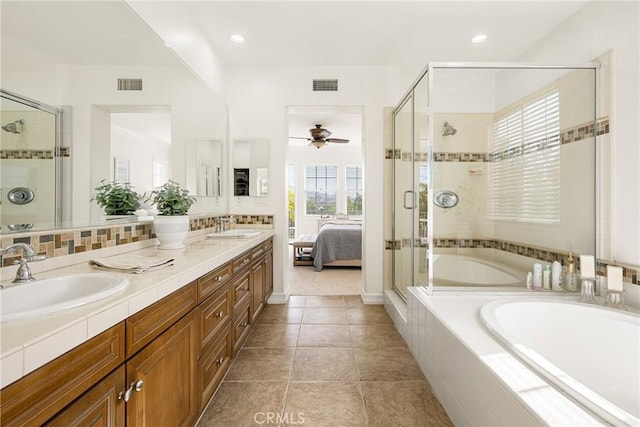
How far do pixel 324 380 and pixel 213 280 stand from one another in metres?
0.98

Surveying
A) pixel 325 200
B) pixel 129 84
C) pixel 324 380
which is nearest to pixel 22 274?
pixel 129 84

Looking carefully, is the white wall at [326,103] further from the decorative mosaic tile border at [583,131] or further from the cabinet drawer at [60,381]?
the cabinet drawer at [60,381]

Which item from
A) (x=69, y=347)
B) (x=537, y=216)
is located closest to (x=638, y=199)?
(x=537, y=216)

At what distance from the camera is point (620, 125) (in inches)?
76.0

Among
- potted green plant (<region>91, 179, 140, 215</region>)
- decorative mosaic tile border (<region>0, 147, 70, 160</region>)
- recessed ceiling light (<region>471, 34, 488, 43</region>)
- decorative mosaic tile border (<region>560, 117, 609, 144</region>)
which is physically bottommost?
potted green plant (<region>91, 179, 140, 215</region>)

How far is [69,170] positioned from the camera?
52.9 inches

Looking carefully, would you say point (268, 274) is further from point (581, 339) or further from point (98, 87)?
point (581, 339)

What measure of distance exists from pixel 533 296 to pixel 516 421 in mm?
1385

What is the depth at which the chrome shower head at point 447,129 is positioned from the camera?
256 centimetres

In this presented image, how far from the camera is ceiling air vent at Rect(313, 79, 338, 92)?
3348 millimetres

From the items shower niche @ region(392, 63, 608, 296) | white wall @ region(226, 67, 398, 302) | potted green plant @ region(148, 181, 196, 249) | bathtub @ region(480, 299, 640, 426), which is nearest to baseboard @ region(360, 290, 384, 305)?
white wall @ region(226, 67, 398, 302)

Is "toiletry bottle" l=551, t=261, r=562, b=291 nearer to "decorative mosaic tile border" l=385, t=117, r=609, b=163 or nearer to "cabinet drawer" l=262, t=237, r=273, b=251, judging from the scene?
"decorative mosaic tile border" l=385, t=117, r=609, b=163

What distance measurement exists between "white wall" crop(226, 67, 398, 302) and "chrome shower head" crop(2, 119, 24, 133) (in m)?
2.34

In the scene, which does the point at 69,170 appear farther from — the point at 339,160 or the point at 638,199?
the point at 339,160
